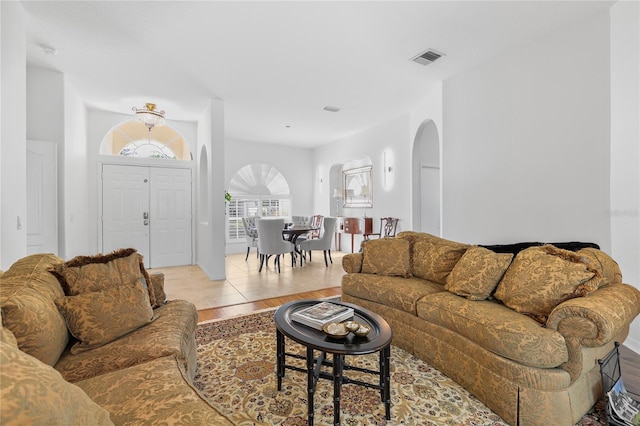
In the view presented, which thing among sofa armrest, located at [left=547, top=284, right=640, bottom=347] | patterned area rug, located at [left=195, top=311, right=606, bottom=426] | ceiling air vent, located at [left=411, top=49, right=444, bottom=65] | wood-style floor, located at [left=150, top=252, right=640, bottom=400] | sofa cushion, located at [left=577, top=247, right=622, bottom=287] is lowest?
patterned area rug, located at [left=195, top=311, right=606, bottom=426]

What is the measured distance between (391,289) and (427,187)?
3.58 metres

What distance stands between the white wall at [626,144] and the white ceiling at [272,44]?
0.29 metres

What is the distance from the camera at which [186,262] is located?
6.07 metres

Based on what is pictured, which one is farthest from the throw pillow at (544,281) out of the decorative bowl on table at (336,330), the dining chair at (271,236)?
the dining chair at (271,236)

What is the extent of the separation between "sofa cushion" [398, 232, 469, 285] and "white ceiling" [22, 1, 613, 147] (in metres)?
2.10

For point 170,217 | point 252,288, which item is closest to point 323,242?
point 252,288

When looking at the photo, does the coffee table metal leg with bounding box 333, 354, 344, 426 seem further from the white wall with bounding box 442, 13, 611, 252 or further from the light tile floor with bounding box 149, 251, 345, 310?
the white wall with bounding box 442, 13, 611, 252

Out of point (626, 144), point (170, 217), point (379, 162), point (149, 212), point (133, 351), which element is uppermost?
point (379, 162)

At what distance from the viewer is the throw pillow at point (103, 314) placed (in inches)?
60.4

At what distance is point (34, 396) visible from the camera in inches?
23.8

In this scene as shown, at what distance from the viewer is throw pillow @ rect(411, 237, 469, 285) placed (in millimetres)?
2699

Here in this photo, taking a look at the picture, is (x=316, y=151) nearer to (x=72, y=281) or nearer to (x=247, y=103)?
(x=247, y=103)

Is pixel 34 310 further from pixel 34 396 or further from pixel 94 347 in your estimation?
pixel 34 396

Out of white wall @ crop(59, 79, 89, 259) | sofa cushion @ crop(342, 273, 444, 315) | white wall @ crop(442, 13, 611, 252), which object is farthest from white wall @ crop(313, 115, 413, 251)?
white wall @ crop(59, 79, 89, 259)
